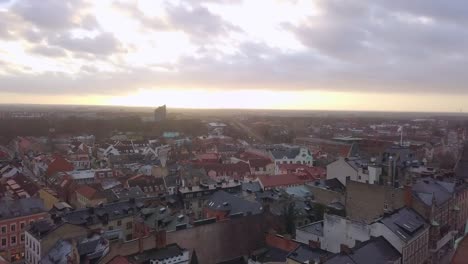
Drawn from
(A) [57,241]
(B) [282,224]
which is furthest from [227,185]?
(A) [57,241]

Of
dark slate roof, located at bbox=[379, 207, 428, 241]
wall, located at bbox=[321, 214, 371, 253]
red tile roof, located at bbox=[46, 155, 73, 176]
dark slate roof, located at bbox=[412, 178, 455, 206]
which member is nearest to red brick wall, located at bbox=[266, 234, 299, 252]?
wall, located at bbox=[321, 214, 371, 253]

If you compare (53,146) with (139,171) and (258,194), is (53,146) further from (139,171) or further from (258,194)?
(258,194)

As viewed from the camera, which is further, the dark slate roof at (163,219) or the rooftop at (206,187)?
the rooftop at (206,187)

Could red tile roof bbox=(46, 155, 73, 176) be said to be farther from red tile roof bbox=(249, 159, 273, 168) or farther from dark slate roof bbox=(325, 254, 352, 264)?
dark slate roof bbox=(325, 254, 352, 264)

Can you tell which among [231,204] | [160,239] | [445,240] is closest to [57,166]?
[231,204]

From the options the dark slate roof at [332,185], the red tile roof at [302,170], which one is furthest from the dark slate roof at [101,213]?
the red tile roof at [302,170]

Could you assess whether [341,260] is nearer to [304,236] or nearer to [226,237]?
[304,236]

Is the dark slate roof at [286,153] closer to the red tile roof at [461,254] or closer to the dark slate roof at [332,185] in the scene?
the dark slate roof at [332,185]
